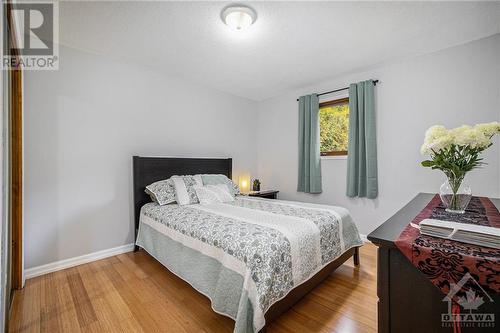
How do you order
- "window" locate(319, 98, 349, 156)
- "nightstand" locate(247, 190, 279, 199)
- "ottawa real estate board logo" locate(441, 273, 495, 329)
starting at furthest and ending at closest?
"nightstand" locate(247, 190, 279, 199) < "window" locate(319, 98, 349, 156) < "ottawa real estate board logo" locate(441, 273, 495, 329)

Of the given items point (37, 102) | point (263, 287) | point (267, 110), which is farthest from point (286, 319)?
point (267, 110)

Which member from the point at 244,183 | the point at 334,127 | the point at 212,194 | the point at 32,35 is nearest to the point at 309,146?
the point at 334,127

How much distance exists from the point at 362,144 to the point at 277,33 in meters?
1.85

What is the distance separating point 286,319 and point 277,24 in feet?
8.17

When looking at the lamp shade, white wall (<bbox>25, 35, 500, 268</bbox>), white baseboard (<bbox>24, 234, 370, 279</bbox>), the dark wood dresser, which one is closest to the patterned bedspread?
white baseboard (<bbox>24, 234, 370, 279</bbox>)

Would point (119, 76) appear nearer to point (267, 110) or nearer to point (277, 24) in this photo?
point (277, 24)

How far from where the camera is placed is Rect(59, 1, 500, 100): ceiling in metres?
1.88

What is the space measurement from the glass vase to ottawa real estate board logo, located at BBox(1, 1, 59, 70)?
2998 millimetres

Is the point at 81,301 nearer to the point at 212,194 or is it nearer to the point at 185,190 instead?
the point at 185,190

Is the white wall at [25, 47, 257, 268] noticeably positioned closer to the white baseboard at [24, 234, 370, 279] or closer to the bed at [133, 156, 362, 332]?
the white baseboard at [24, 234, 370, 279]

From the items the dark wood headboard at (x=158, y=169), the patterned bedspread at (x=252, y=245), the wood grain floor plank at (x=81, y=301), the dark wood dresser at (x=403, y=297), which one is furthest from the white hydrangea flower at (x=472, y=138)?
the dark wood headboard at (x=158, y=169)

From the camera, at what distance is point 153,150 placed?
304 centimetres

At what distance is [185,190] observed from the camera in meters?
2.72

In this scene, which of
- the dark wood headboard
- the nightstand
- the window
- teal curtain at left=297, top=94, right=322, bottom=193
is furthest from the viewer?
the nightstand
